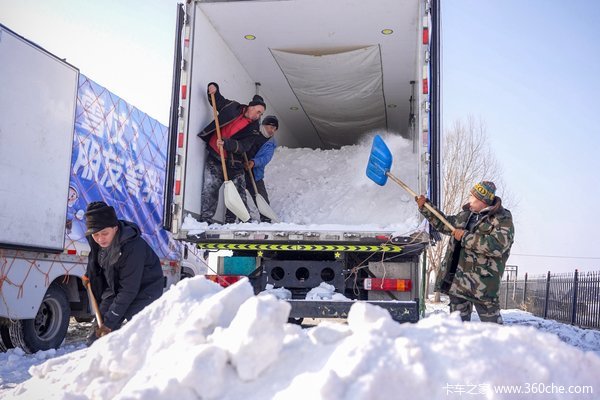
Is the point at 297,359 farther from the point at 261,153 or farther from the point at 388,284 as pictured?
the point at 261,153

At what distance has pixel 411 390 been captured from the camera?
2.27 m

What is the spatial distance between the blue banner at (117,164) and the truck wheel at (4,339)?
1.07m

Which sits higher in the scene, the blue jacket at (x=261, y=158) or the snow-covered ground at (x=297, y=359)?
the blue jacket at (x=261, y=158)

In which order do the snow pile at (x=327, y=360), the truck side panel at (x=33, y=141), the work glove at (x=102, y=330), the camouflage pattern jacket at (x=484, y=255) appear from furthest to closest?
the truck side panel at (x=33, y=141), the camouflage pattern jacket at (x=484, y=255), the work glove at (x=102, y=330), the snow pile at (x=327, y=360)

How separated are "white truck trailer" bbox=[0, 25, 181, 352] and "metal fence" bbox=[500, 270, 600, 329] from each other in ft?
30.8

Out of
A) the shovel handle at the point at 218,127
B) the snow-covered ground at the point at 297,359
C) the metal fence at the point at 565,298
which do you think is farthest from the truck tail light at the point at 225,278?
the metal fence at the point at 565,298

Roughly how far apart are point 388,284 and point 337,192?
1.87m

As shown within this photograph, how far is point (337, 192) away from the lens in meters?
7.43

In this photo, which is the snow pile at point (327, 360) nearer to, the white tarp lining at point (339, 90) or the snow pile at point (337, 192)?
the snow pile at point (337, 192)

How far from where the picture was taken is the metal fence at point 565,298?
12461mm

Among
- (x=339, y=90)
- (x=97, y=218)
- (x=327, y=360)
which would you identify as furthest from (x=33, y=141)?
(x=327, y=360)

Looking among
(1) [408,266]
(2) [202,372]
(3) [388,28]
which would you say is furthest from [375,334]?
(3) [388,28]

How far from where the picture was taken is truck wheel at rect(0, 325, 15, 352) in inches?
256

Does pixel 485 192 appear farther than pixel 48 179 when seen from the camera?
No
